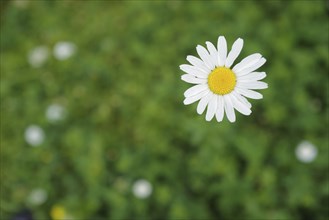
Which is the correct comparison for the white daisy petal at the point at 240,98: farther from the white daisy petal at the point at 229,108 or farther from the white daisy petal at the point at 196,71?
the white daisy petal at the point at 196,71

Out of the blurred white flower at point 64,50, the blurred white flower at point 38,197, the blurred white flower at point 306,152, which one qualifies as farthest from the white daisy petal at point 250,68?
the blurred white flower at point 64,50

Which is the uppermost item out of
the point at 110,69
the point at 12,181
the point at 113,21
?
the point at 113,21

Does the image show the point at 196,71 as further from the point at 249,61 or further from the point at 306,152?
the point at 306,152

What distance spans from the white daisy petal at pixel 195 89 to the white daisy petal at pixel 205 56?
74mm

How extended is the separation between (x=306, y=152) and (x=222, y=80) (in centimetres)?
136

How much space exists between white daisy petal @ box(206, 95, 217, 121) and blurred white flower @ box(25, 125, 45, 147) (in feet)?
6.63

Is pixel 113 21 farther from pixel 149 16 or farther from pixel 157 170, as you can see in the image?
pixel 157 170

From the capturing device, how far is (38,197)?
9.93 feet

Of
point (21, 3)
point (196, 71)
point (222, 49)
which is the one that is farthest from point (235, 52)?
point (21, 3)

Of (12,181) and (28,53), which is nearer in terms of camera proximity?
(12,181)

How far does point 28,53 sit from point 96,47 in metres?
0.60

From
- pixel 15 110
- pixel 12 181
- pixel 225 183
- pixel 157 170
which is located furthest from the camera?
pixel 15 110

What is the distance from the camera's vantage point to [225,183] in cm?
272

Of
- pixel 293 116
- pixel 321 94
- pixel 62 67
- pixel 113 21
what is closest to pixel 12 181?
pixel 62 67
